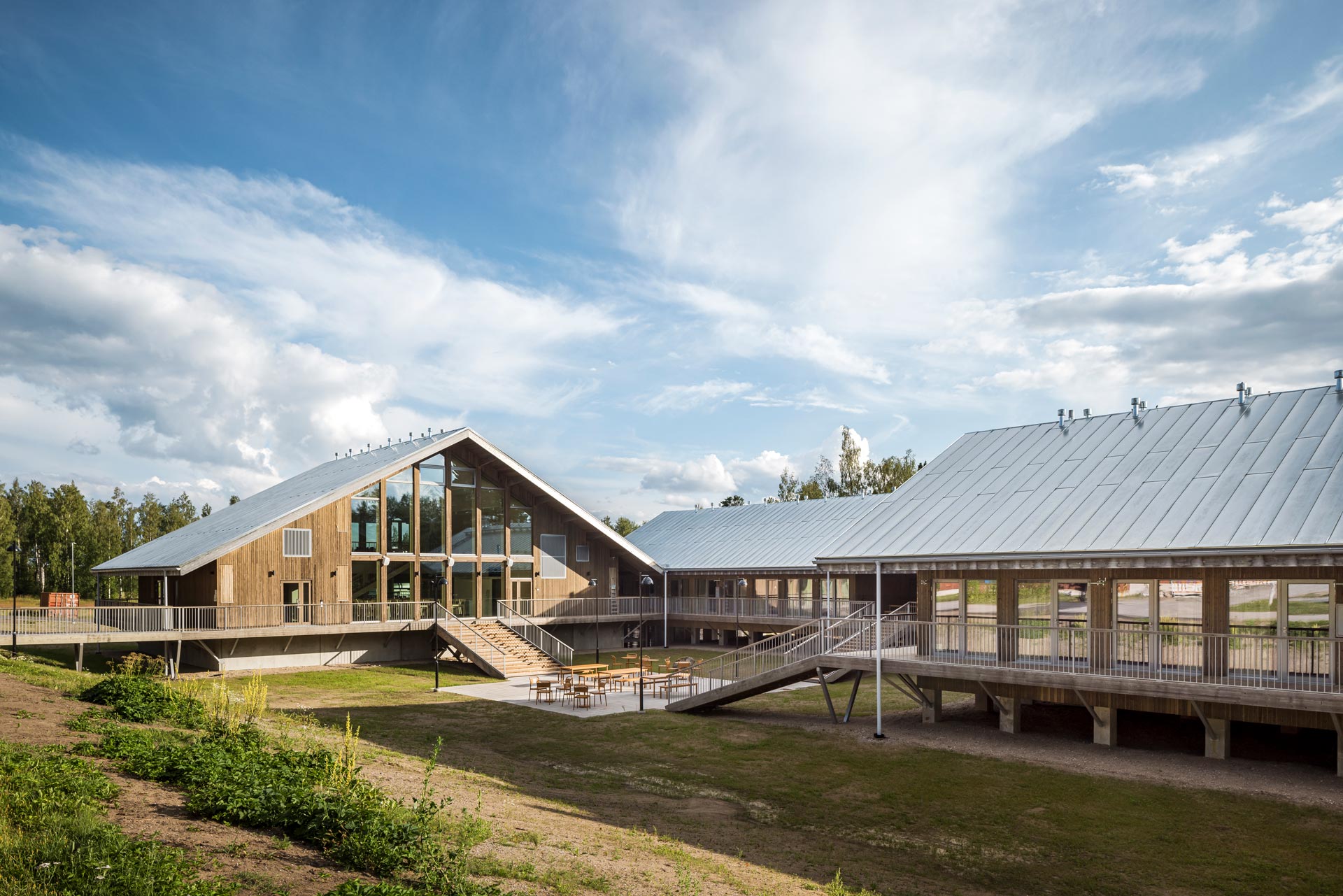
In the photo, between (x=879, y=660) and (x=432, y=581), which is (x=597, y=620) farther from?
(x=879, y=660)

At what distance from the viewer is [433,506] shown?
38.3 meters

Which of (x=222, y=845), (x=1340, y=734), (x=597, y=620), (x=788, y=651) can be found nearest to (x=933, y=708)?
(x=788, y=651)

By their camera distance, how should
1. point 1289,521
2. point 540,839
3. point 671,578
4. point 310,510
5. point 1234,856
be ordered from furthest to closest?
point 671,578, point 310,510, point 1289,521, point 1234,856, point 540,839

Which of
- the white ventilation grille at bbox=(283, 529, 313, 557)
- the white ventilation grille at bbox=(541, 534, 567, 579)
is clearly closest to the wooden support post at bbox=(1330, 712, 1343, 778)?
the white ventilation grille at bbox=(541, 534, 567, 579)

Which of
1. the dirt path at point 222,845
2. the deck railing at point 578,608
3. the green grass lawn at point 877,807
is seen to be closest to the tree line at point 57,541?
the deck railing at point 578,608

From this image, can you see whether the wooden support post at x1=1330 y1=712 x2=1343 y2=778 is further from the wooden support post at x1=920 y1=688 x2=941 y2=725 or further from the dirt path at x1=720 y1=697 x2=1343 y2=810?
the wooden support post at x1=920 y1=688 x2=941 y2=725

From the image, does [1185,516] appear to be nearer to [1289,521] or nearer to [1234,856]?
[1289,521]

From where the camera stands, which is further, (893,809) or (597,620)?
(597,620)

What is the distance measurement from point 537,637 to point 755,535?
12.6 meters

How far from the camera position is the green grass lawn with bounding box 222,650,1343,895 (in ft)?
41.1

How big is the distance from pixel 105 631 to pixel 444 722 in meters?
13.2

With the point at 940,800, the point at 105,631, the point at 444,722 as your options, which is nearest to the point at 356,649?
the point at 105,631

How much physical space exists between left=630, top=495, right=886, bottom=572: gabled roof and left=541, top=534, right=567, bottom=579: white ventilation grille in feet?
17.6

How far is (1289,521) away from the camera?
1738cm
